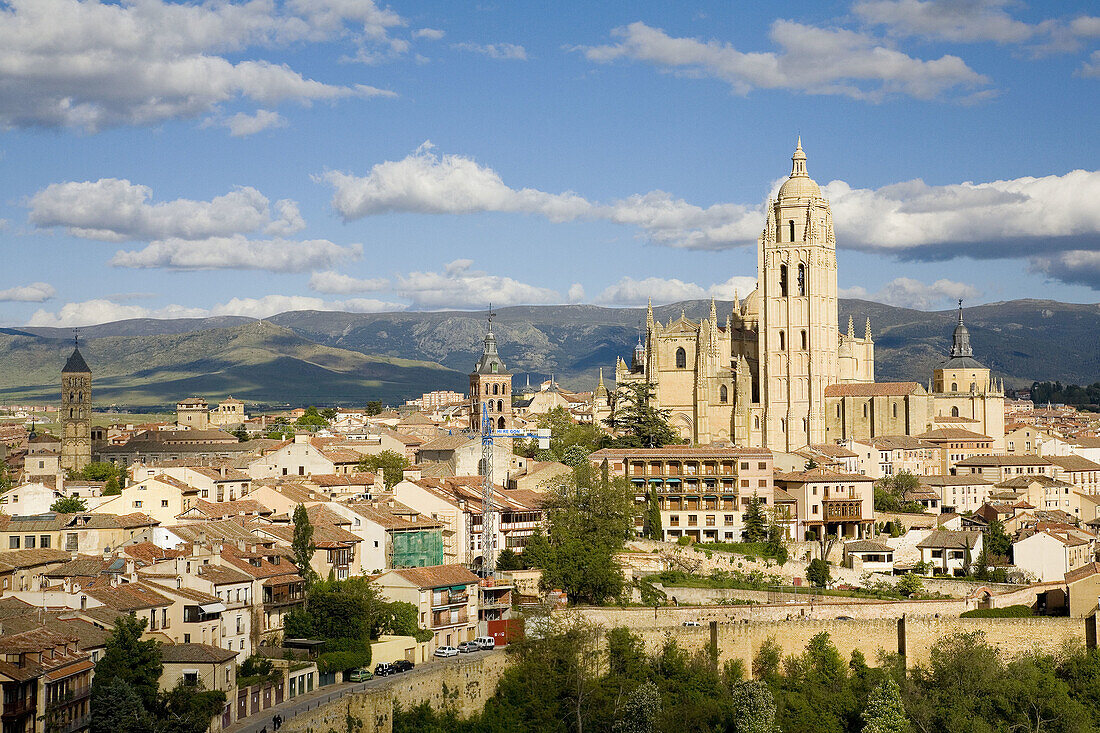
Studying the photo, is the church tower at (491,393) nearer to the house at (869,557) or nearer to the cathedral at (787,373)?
the cathedral at (787,373)

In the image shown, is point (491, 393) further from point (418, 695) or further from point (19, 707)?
point (19, 707)

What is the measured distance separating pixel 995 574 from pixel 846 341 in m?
52.8

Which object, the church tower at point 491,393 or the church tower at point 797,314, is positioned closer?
the church tower at point 797,314

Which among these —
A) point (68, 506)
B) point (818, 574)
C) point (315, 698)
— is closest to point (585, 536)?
point (818, 574)

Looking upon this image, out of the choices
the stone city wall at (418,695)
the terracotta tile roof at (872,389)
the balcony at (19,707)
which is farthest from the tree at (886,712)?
the terracotta tile roof at (872,389)

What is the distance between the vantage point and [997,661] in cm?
5959

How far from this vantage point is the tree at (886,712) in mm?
54781

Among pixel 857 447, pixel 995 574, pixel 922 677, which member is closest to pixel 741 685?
pixel 922 677

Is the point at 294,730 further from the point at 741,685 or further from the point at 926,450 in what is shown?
the point at 926,450

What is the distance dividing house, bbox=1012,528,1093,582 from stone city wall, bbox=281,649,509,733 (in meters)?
29.9

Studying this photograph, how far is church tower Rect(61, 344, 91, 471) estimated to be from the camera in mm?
105125

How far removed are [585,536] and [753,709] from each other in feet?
47.3

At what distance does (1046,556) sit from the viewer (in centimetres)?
7400

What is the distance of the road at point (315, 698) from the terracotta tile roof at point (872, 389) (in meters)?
63.3
